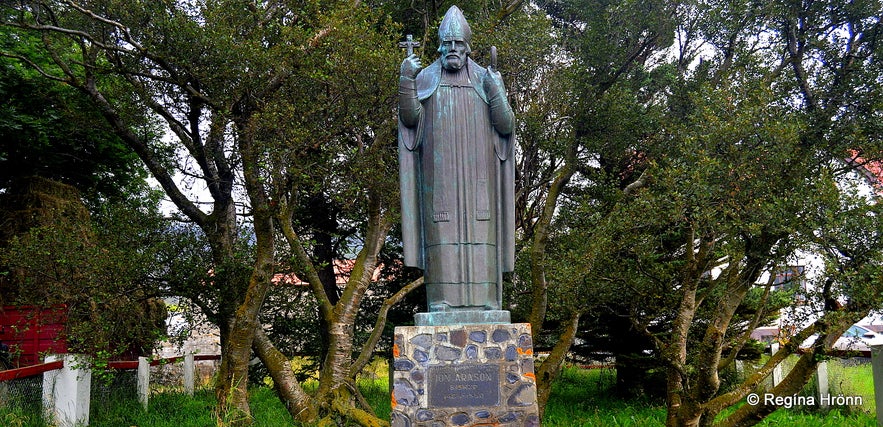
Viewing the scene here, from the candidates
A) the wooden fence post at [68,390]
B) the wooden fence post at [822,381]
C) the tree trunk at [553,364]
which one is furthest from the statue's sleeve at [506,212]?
the wooden fence post at [822,381]

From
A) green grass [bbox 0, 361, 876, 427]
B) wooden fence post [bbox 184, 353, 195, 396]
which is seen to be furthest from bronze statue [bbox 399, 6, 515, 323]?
wooden fence post [bbox 184, 353, 195, 396]

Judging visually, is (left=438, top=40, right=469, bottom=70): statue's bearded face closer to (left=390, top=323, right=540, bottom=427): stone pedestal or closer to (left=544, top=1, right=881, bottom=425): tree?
(left=390, top=323, right=540, bottom=427): stone pedestal

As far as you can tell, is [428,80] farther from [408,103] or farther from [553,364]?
[553,364]

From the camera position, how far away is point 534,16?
12547 mm

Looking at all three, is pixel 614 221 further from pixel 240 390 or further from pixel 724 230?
pixel 240 390

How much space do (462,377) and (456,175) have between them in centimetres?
158

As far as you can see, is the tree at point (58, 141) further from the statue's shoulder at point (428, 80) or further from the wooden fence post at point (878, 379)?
the wooden fence post at point (878, 379)

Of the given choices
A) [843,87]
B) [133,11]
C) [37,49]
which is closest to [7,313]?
[37,49]

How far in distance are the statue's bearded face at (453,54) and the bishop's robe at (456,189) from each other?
0.26ft

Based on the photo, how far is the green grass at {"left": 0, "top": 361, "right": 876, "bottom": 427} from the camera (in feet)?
35.1

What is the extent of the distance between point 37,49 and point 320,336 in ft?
25.6

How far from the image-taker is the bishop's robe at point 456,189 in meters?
5.64

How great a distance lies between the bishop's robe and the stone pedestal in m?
0.33

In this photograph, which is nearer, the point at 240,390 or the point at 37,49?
the point at 240,390
